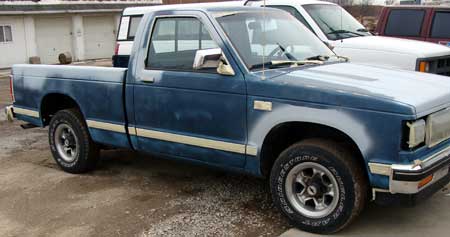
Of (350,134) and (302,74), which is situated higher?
(302,74)

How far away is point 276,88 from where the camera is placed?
4.39 metres

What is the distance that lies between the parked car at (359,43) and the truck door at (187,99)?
118 inches

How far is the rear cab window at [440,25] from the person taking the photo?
984cm

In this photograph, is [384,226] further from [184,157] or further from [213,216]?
[184,157]

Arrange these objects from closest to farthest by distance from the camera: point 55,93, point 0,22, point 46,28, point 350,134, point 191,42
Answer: point 350,134 → point 191,42 → point 55,93 → point 0,22 → point 46,28

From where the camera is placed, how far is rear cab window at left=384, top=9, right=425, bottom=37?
32.8 feet

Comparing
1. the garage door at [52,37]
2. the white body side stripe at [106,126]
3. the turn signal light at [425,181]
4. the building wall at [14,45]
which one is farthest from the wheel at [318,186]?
the garage door at [52,37]

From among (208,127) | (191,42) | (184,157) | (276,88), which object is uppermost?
(191,42)

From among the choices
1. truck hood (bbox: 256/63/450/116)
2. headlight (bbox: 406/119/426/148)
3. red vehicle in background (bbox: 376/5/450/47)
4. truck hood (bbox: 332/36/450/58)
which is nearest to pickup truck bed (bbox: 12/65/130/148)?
truck hood (bbox: 256/63/450/116)

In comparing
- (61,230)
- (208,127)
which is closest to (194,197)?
(208,127)

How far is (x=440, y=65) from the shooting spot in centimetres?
809

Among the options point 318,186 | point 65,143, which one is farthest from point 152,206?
point 65,143

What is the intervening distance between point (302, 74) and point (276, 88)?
303 millimetres

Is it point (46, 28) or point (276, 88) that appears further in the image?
point (46, 28)
